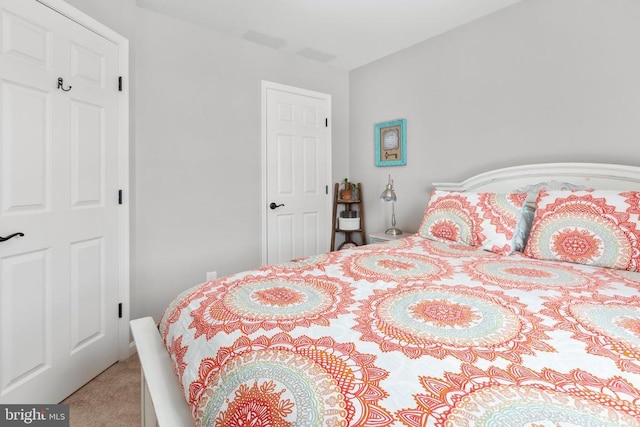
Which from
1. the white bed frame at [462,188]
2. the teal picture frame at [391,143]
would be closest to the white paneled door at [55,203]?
the white bed frame at [462,188]

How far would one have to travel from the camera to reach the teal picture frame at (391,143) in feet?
10.3

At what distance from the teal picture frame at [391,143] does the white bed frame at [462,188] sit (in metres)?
0.52

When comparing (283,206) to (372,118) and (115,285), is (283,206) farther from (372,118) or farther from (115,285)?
(115,285)

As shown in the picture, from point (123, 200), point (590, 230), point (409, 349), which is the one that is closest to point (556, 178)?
point (590, 230)

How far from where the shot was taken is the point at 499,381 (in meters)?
0.65

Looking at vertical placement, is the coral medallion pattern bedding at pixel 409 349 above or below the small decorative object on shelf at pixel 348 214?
below

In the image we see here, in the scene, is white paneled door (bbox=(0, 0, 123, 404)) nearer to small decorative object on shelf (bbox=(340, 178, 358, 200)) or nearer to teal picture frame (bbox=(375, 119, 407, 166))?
small decorative object on shelf (bbox=(340, 178, 358, 200))

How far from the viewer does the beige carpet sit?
5.17 feet

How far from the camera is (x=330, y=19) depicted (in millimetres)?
2566

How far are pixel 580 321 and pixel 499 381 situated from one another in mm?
479

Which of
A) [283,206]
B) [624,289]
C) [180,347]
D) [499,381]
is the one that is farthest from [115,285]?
[624,289]

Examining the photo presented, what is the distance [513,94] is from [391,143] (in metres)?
1.13

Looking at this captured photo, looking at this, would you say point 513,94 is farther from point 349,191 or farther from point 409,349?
point 409,349

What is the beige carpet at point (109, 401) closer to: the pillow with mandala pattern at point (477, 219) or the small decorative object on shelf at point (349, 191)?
the pillow with mandala pattern at point (477, 219)
